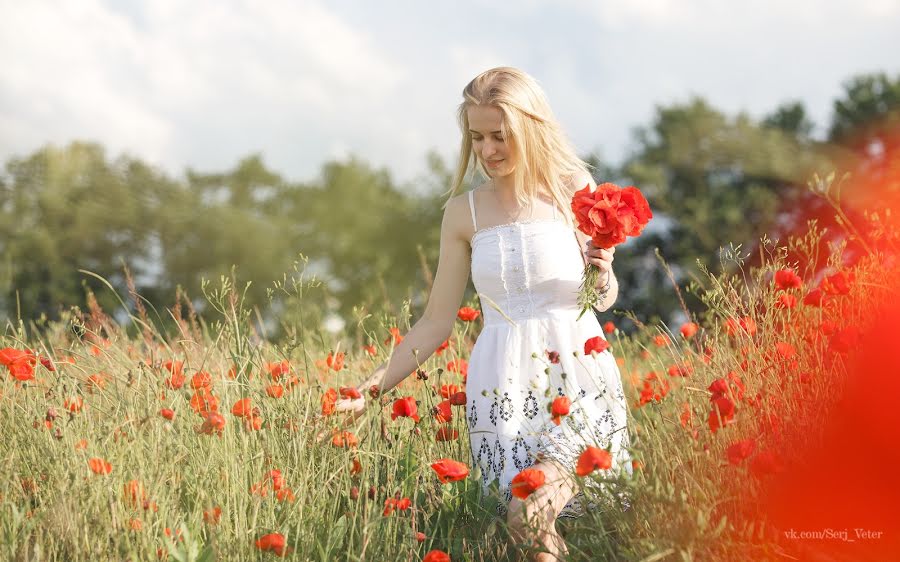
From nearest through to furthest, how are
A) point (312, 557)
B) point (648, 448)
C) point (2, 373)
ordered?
point (648, 448)
point (312, 557)
point (2, 373)

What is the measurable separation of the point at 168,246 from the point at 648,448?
32.2 meters

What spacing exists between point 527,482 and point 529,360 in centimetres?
87

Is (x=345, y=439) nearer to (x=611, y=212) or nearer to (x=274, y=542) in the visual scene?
(x=274, y=542)

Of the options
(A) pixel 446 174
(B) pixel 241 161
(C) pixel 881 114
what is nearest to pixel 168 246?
(B) pixel 241 161

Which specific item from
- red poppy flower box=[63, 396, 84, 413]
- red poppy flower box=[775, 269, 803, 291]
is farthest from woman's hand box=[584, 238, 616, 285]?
red poppy flower box=[63, 396, 84, 413]

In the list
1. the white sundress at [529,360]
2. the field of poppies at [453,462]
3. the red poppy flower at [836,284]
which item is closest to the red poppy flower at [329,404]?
the field of poppies at [453,462]

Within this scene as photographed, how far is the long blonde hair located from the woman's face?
0.07 feet

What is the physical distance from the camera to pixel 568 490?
9.46 ft

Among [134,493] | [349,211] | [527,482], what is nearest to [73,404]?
[134,493]

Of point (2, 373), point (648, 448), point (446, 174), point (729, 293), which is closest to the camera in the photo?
point (648, 448)

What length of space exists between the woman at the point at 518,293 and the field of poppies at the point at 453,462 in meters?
0.17

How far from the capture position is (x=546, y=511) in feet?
9.11

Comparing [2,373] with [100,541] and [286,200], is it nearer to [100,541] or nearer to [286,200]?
[100,541]

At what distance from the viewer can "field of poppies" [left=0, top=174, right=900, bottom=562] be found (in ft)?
8.14
